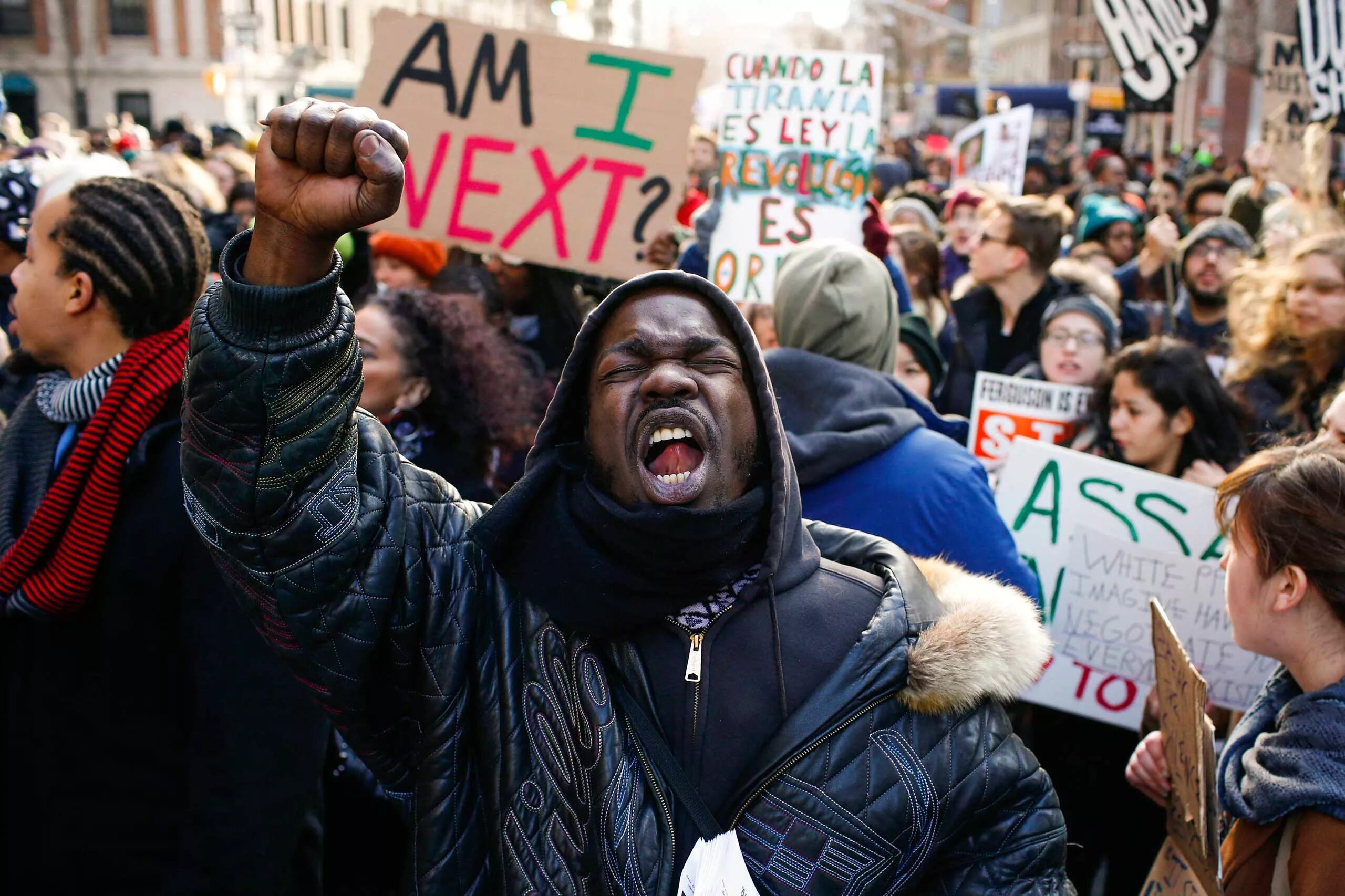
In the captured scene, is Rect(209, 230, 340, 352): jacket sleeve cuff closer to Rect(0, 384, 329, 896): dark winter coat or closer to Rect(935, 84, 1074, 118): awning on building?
Rect(0, 384, 329, 896): dark winter coat

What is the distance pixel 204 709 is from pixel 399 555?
68 centimetres

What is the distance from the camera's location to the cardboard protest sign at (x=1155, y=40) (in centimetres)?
770

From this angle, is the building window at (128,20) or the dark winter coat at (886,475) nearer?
the dark winter coat at (886,475)

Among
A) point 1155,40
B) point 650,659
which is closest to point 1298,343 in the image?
point 650,659

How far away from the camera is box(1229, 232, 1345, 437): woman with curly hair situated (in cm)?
379

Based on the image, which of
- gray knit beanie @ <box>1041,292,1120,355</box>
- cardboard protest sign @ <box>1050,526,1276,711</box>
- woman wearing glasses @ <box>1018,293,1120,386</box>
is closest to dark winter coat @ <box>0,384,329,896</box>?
cardboard protest sign @ <box>1050,526,1276,711</box>

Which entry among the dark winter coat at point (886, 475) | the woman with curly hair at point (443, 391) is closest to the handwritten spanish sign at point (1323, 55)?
the dark winter coat at point (886, 475)

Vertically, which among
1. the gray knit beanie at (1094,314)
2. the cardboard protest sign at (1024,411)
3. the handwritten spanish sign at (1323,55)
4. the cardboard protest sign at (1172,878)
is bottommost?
the cardboard protest sign at (1172,878)

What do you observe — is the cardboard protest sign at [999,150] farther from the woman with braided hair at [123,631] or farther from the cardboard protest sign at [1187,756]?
the woman with braided hair at [123,631]

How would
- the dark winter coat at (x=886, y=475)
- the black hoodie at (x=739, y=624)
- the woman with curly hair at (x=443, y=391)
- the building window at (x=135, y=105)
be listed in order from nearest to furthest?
the black hoodie at (x=739, y=624) < the dark winter coat at (x=886, y=475) < the woman with curly hair at (x=443, y=391) < the building window at (x=135, y=105)

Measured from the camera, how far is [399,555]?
1656 millimetres

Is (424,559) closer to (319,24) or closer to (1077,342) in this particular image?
(1077,342)

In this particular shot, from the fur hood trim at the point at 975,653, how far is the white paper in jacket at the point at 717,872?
1.09 feet

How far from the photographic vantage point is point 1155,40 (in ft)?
26.0
